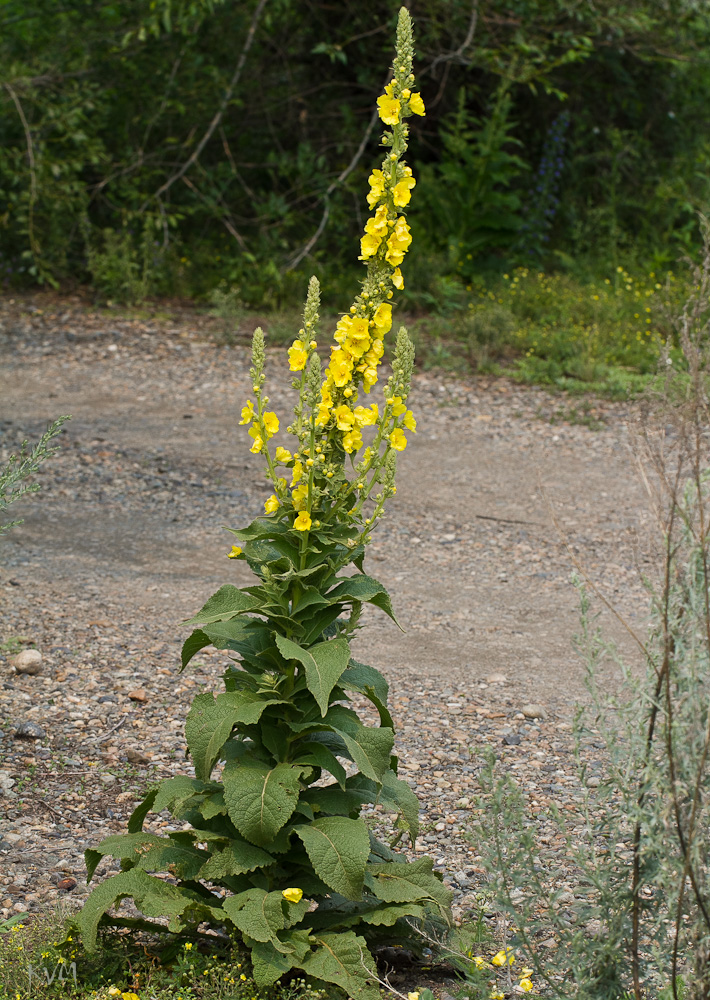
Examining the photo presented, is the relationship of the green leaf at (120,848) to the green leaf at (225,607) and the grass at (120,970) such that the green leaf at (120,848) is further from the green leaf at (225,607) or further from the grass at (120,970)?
the green leaf at (225,607)

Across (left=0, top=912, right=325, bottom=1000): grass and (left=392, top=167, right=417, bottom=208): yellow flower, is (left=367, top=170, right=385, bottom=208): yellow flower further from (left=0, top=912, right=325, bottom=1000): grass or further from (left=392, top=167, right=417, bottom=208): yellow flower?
(left=0, top=912, right=325, bottom=1000): grass

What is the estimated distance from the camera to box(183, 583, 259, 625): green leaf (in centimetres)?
252

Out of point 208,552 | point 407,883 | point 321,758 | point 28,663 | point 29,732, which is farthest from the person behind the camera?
point 208,552

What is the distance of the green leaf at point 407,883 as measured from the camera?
2.60 metres

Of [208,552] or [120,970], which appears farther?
[208,552]

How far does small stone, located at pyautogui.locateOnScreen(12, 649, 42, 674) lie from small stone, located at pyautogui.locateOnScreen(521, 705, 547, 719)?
187cm

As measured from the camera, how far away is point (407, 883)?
265 cm

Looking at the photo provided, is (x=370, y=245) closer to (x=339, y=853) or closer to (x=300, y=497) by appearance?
(x=300, y=497)

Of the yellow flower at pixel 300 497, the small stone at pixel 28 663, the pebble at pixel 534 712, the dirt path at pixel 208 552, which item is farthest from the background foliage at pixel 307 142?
the yellow flower at pixel 300 497

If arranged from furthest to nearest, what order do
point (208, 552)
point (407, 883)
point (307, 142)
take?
point (307, 142)
point (208, 552)
point (407, 883)

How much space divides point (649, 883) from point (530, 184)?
1087 centimetres

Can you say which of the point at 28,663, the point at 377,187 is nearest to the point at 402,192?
the point at 377,187

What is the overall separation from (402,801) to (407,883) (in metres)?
0.19

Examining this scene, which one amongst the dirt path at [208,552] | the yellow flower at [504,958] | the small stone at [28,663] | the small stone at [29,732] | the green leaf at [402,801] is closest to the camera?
the yellow flower at [504,958]
